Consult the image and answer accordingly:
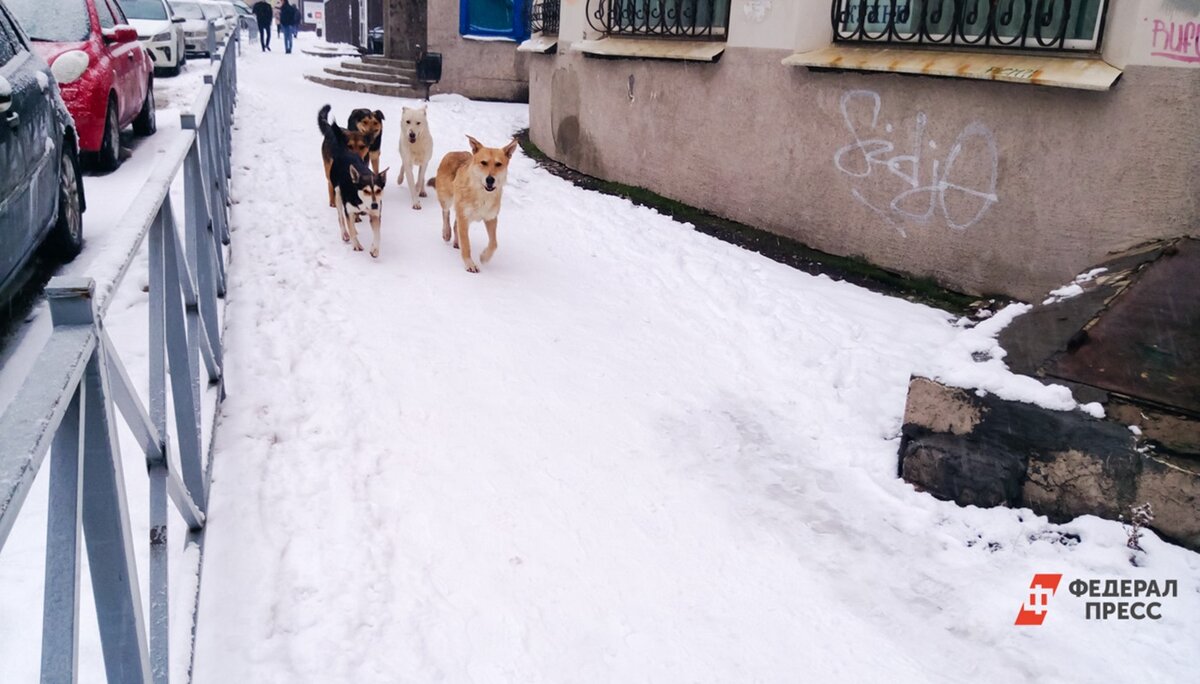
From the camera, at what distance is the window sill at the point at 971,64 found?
534 centimetres

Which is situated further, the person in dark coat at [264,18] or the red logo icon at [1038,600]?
the person in dark coat at [264,18]

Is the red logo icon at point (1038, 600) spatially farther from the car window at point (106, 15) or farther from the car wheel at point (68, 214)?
the car window at point (106, 15)

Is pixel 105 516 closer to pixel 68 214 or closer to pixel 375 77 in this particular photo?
pixel 68 214

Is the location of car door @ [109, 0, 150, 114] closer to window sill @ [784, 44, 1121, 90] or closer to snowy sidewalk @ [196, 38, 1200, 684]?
snowy sidewalk @ [196, 38, 1200, 684]

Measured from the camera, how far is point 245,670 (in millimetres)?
2635

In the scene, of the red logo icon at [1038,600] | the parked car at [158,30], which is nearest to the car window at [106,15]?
the parked car at [158,30]

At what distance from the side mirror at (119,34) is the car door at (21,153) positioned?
10.5 ft

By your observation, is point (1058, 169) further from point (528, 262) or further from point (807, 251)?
point (528, 262)

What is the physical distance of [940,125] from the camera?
6.18m

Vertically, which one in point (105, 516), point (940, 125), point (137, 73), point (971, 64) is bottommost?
point (105, 516)

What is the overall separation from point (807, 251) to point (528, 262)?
95.5 inches

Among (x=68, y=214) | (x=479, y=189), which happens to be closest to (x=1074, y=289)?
(x=479, y=189)

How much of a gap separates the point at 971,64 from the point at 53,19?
818 cm

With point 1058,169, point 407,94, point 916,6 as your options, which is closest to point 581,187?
point 916,6
